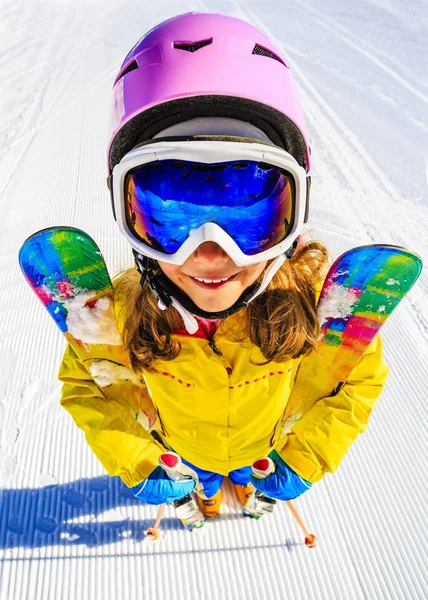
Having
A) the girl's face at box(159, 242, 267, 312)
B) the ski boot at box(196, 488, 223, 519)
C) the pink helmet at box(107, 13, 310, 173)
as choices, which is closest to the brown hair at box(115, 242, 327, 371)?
the girl's face at box(159, 242, 267, 312)

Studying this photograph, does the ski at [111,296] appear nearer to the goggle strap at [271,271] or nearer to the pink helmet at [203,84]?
the goggle strap at [271,271]

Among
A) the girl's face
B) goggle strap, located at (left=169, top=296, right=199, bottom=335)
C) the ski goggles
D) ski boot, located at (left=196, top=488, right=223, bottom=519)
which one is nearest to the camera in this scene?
the ski goggles

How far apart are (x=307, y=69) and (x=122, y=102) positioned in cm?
589

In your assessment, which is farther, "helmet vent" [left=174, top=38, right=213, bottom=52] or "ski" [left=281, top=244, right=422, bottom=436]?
"ski" [left=281, top=244, right=422, bottom=436]

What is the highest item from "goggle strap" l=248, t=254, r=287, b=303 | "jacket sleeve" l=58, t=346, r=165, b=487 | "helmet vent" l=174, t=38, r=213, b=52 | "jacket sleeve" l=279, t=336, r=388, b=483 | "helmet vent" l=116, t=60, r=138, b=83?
"helmet vent" l=174, t=38, r=213, b=52

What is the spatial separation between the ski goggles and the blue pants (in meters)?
1.05

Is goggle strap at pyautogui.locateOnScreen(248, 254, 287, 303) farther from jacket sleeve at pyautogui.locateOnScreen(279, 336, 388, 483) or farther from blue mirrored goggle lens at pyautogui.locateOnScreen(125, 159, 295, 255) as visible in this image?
jacket sleeve at pyautogui.locateOnScreen(279, 336, 388, 483)

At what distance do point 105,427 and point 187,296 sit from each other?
575mm

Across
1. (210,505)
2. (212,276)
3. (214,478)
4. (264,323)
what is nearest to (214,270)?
(212,276)

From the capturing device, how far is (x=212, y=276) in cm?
125

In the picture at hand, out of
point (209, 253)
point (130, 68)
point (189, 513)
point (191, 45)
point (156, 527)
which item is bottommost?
point (156, 527)

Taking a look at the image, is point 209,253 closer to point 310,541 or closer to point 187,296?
point 187,296

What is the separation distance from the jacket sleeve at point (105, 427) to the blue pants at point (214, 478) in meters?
0.33

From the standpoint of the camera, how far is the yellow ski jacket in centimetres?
144
